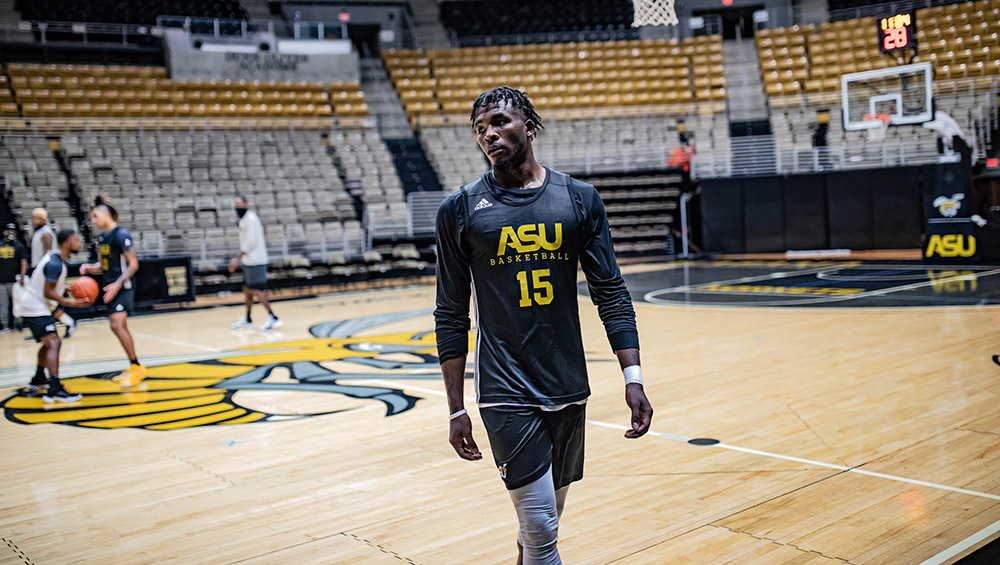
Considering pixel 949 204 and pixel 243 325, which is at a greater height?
pixel 949 204

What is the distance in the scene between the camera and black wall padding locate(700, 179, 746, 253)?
20.4 meters

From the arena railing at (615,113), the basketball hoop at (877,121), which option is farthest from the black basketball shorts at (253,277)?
the basketball hoop at (877,121)

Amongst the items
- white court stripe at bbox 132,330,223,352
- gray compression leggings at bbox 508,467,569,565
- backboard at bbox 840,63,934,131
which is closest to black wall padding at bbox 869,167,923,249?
backboard at bbox 840,63,934,131

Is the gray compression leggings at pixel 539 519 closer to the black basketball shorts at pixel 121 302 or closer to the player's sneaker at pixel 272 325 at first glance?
the black basketball shorts at pixel 121 302

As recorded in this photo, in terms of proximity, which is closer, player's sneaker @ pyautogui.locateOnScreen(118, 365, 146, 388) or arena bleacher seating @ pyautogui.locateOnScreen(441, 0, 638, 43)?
player's sneaker @ pyautogui.locateOnScreen(118, 365, 146, 388)

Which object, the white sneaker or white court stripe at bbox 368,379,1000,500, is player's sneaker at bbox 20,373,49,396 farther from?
white court stripe at bbox 368,379,1000,500

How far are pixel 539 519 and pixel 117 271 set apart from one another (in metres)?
5.84

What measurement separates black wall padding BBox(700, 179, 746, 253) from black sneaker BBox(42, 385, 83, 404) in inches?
656

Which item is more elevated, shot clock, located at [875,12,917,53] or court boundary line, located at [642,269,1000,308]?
shot clock, located at [875,12,917,53]

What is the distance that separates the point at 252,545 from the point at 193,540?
0.27 m

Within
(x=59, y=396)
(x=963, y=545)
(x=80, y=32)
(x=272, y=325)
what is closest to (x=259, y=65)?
(x=80, y=32)

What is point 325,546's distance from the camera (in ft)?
10.5

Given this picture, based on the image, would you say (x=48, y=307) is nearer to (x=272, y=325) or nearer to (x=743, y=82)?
(x=272, y=325)

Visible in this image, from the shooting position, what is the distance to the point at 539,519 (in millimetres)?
2207
